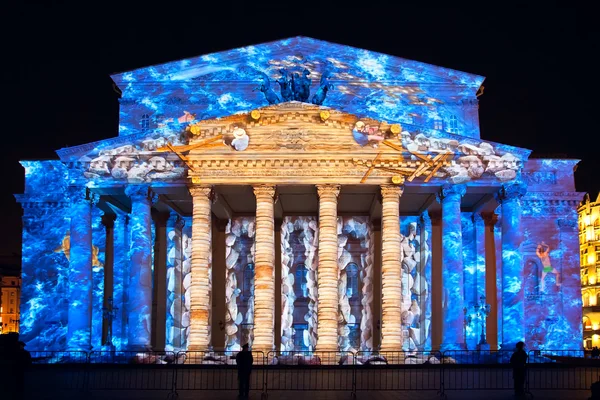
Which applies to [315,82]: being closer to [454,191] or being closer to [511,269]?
[454,191]

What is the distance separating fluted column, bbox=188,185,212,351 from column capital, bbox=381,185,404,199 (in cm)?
869

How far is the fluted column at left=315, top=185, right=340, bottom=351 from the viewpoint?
44406 millimetres

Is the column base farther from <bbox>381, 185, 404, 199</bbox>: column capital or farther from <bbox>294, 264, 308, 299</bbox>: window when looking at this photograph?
<bbox>294, 264, 308, 299</bbox>: window

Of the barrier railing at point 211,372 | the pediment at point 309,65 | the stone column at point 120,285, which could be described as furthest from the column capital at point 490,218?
the stone column at point 120,285

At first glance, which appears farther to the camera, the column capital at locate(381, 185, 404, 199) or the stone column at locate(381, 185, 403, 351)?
the column capital at locate(381, 185, 404, 199)

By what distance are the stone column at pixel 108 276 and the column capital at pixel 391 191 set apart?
628 inches

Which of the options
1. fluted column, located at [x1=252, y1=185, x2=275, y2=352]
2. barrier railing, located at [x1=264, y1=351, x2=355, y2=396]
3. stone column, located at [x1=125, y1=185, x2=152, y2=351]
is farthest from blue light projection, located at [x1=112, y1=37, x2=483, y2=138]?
barrier railing, located at [x1=264, y1=351, x2=355, y2=396]

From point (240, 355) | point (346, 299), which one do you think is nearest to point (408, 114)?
point (346, 299)

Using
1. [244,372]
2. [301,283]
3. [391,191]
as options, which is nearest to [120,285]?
[301,283]

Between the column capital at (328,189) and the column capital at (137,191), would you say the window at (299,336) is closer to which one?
the column capital at (328,189)

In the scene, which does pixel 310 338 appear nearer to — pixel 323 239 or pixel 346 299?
pixel 346 299

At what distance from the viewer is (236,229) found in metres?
53.7

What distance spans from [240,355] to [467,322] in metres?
23.4

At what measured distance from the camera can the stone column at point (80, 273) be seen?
145 feet
